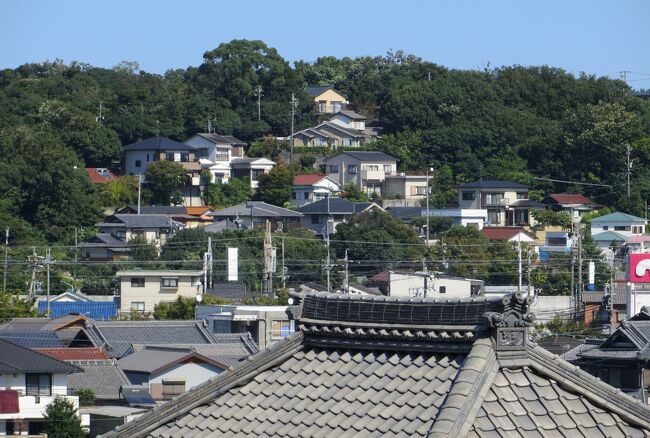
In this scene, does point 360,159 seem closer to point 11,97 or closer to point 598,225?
point 598,225

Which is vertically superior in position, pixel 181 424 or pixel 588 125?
pixel 588 125

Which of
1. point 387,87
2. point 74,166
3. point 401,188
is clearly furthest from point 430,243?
point 387,87

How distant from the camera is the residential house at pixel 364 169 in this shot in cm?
7256

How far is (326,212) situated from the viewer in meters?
65.1

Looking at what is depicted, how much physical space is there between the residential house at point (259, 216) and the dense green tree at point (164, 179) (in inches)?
158

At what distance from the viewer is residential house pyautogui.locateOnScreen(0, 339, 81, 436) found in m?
21.6

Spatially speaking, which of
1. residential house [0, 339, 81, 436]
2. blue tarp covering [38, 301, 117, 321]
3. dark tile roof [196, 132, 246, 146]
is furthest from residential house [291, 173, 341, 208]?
residential house [0, 339, 81, 436]

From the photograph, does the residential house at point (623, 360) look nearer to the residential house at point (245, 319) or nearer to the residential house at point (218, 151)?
the residential house at point (245, 319)

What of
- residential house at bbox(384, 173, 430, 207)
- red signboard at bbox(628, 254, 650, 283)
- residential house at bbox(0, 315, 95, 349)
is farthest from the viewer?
residential house at bbox(384, 173, 430, 207)

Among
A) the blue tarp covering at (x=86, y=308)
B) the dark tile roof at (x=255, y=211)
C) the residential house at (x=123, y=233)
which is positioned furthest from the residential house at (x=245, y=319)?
the dark tile roof at (x=255, y=211)

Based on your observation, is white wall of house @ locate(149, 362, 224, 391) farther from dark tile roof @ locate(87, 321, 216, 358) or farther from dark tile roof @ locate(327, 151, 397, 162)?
dark tile roof @ locate(327, 151, 397, 162)

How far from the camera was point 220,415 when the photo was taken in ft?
19.0

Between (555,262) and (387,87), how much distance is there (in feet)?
105

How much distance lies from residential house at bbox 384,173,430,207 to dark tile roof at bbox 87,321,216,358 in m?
39.6
